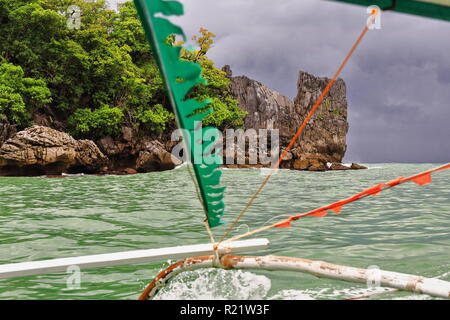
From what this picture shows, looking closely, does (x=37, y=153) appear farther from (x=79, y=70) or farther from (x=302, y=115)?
(x=302, y=115)

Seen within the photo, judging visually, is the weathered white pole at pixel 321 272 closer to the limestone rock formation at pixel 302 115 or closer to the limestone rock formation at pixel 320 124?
the limestone rock formation at pixel 302 115

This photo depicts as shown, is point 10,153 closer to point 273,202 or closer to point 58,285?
point 273,202

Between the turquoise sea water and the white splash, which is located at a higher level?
the white splash

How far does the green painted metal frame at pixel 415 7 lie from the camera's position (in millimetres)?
1617

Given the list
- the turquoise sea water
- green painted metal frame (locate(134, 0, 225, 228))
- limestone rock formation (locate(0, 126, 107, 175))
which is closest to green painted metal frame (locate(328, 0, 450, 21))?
green painted metal frame (locate(134, 0, 225, 228))

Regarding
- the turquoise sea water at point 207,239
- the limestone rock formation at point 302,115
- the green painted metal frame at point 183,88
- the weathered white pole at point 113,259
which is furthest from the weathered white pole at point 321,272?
the limestone rock formation at point 302,115

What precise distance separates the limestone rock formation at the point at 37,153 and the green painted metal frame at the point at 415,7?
67.2ft

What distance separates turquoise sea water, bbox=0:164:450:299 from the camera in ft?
10.6

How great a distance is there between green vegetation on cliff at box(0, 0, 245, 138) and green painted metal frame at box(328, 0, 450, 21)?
24026 millimetres

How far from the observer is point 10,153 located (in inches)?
745

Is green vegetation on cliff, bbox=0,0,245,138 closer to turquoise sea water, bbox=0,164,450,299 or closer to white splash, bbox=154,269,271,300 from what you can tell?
turquoise sea water, bbox=0,164,450,299

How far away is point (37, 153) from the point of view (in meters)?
19.4
